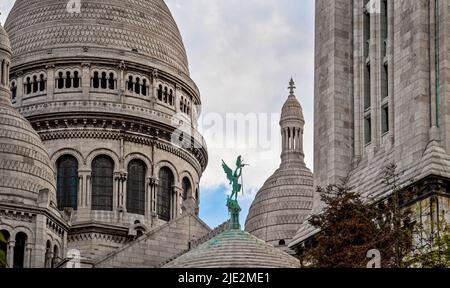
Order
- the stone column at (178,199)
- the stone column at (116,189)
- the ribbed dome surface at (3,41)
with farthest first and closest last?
1. the stone column at (178,199)
2. the stone column at (116,189)
3. the ribbed dome surface at (3,41)

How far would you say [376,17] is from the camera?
1688 inches

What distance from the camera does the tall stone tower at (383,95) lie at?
38438 millimetres

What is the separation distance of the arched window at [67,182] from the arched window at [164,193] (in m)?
4.62


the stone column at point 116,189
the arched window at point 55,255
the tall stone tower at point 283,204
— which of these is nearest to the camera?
the arched window at point 55,255

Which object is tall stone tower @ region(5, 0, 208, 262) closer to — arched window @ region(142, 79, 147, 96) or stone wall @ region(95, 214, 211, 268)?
arched window @ region(142, 79, 147, 96)

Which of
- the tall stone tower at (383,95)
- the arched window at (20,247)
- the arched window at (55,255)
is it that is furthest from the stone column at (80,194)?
the tall stone tower at (383,95)

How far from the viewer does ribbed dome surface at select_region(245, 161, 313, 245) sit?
63.1 meters

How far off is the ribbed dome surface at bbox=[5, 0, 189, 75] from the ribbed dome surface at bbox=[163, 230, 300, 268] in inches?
1236

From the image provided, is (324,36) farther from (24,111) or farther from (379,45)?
(24,111)

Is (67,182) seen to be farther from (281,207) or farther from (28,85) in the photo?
(281,207)

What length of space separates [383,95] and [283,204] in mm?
21919

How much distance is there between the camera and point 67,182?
7444 cm

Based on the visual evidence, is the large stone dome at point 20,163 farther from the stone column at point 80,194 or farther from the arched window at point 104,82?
the arched window at point 104,82
